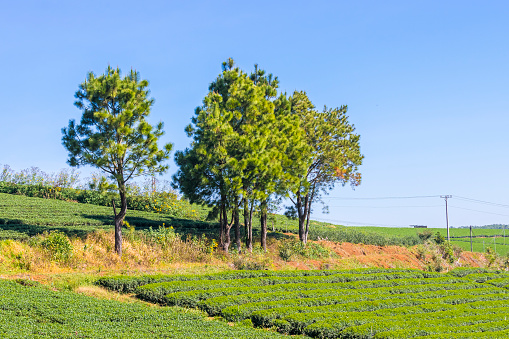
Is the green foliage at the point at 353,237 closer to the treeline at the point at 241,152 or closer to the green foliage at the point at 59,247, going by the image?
the treeline at the point at 241,152

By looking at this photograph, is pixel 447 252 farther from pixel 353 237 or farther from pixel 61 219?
pixel 61 219

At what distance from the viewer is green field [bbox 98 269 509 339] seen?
13500 mm

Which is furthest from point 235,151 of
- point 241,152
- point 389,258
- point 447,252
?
point 447,252

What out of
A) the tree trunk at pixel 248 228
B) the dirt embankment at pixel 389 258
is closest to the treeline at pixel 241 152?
the tree trunk at pixel 248 228

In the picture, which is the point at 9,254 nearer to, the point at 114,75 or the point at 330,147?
the point at 114,75

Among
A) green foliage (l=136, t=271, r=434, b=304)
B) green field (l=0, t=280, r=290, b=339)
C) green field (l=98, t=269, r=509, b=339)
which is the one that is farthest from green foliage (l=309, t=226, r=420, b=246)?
green field (l=0, t=280, r=290, b=339)

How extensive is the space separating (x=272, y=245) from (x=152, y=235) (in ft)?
33.4

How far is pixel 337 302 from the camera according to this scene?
16609 millimetres

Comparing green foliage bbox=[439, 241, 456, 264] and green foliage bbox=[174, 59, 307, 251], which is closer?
green foliage bbox=[174, 59, 307, 251]

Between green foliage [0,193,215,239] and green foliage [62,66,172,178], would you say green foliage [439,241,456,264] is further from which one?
green foliage [62,66,172,178]

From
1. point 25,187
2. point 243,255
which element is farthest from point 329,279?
point 25,187

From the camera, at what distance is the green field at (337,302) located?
44.3 ft

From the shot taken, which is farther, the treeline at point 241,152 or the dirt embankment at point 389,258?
the dirt embankment at point 389,258

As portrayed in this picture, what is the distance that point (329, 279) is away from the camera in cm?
2088
